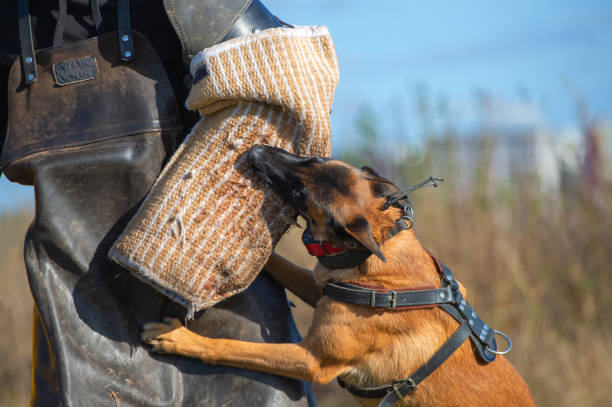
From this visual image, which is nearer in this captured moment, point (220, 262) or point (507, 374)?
point (220, 262)

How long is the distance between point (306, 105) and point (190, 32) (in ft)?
1.52

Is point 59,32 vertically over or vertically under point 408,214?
over

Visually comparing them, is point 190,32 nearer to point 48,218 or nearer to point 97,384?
point 48,218

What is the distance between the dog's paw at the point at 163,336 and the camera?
1933mm

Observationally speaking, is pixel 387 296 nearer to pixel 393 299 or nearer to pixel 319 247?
pixel 393 299

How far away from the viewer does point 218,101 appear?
1.88 meters

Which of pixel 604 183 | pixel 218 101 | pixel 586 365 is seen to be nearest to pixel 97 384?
pixel 218 101

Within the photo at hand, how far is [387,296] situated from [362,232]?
278 millimetres

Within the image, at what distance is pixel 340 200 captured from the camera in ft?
8.00

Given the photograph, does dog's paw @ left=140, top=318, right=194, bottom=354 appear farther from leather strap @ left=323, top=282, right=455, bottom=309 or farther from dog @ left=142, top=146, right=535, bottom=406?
leather strap @ left=323, top=282, right=455, bottom=309

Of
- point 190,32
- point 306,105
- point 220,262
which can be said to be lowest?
point 220,262

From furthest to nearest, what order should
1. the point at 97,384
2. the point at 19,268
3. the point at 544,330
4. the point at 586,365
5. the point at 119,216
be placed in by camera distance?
the point at 19,268, the point at 544,330, the point at 586,365, the point at 119,216, the point at 97,384

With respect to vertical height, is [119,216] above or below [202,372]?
above

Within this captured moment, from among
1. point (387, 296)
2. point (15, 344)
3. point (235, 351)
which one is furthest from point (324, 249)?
point (15, 344)
